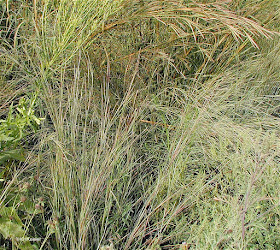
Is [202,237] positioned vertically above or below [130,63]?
below

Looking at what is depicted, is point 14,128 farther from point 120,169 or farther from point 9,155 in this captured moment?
point 120,169

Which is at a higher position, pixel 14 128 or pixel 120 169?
pixel 14 128

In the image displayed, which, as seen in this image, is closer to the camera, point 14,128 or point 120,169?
point 14,128

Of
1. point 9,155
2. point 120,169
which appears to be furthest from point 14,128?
point 120,169

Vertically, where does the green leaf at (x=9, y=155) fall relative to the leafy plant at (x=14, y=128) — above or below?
below

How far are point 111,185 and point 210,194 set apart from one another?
42 cm

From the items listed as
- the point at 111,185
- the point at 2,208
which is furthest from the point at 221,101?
the point at 2,208

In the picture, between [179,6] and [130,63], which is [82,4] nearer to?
[130,63]

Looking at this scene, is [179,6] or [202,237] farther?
[179,6]

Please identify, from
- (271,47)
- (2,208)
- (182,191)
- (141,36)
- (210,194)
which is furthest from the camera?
(271,47)

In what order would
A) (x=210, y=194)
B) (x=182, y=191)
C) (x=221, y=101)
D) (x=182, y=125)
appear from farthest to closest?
(x=221, y=101) < (x=182, y=125) < (x=210, y=194) < (x=182, y=191)

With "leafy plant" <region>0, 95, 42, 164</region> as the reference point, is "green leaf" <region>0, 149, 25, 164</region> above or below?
below

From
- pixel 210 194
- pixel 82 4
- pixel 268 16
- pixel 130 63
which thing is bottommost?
pixel 210 194

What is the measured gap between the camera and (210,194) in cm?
152
